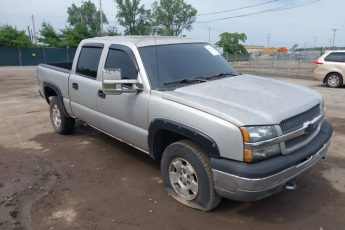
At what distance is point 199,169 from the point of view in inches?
136

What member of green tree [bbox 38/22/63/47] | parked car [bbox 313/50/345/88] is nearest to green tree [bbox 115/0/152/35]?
green tree [bbox 38/22/63/47]

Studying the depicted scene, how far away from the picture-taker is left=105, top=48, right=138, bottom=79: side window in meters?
4.39

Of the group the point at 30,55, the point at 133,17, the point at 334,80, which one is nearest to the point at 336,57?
the point at 334,80

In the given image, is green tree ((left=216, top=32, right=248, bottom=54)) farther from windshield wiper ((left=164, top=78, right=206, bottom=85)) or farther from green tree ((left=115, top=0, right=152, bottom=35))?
windshield wiper ((left=164, top=78, right=206, bottom=85))

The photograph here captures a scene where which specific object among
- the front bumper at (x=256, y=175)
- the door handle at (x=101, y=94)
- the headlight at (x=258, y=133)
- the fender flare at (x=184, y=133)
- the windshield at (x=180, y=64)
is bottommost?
the front bumper at (x=256, y=175)

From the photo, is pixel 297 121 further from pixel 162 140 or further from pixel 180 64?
pixel 180 64

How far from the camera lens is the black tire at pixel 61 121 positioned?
6.48 meters

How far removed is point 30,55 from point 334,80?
3585cm

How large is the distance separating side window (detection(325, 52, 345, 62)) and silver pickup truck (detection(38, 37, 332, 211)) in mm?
11160

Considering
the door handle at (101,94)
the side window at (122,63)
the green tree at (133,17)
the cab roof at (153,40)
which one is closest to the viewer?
the side window at (122,63)

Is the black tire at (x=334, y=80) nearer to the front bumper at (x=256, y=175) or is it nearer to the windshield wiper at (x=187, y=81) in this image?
the windshield wiper at (x=187, y=81)

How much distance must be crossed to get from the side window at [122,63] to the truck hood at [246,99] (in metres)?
0.74

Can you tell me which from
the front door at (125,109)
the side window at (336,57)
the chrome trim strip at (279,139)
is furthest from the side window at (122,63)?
the side window at (336,57)

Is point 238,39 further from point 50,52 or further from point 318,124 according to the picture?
point 318,124
